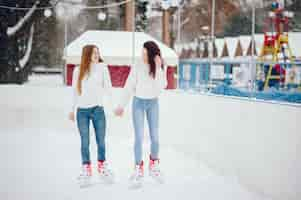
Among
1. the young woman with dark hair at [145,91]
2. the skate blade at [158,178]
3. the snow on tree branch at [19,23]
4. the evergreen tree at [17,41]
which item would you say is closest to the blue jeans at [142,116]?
the young woman with dark hair at [145,91]

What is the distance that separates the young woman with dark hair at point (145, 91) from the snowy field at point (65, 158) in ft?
0.29

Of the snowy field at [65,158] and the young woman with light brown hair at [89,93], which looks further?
the young woman with light brown hair at [89,93]

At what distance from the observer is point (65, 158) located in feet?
8.31

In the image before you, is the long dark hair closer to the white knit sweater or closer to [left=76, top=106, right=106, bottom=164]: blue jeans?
the white knit sweater

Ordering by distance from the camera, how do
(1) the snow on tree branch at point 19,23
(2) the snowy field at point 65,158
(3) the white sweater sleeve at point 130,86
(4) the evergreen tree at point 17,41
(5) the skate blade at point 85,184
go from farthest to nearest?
(1) the snow on tree branch at point 19,23 → (4) the evergreen tree at point 17,41 → (3) the white sweater sleeve at point 130,86 → (5) the skate blade at point 85,184 → (2) the snowy field at point 65,158

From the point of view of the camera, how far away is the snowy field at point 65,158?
1938 millimetres

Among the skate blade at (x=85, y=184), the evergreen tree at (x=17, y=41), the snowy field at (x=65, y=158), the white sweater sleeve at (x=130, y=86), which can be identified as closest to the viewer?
the snowy field at (x=65, y=158)

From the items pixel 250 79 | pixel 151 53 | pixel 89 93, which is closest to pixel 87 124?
pixel 89 93

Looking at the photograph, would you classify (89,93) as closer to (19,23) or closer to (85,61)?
(85,61)

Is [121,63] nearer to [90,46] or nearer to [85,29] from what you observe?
[85,29]

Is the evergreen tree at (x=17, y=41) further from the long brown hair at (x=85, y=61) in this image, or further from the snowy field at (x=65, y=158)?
the long brown hair at (x=85, y=61)

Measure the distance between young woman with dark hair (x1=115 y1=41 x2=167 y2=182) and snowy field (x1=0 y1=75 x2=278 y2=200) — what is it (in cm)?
9

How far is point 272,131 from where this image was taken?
6.59 ft

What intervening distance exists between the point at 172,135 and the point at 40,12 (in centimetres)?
342
